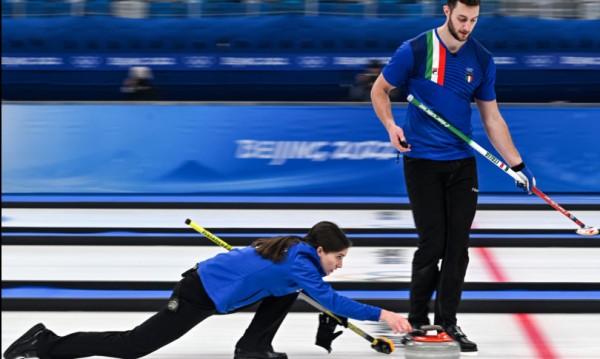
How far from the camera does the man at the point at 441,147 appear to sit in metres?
4.89

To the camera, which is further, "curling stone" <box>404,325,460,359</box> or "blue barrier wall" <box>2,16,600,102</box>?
"blue barrier wall" <box>2,16,600,102</box>

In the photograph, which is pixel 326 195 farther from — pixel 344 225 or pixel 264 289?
pixel 264 289

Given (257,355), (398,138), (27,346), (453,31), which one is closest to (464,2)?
(453,31)

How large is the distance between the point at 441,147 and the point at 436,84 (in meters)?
0.31

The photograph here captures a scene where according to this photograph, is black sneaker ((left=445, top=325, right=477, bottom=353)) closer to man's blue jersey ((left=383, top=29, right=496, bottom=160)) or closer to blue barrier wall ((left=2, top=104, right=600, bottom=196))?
man's blue jersey ((left=383, top=29, right=496, bottom=160))

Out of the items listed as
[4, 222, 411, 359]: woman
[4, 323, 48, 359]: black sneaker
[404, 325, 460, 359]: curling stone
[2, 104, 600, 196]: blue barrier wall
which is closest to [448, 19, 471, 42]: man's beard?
[4, 222, 411, 359]: woman

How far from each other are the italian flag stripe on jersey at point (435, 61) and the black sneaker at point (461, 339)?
1.21 m

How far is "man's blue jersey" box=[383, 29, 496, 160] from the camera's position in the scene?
4.88m

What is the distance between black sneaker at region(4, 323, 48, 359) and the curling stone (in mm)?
1646

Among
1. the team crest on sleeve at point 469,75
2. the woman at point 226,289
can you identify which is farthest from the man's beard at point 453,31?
the woman at point 226,289

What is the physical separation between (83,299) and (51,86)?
10006 millimetres

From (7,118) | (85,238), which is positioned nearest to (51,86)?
(7,118)

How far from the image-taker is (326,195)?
1149 centimetres

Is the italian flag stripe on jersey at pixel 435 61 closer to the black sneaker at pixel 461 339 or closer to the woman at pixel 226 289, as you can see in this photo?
the woman at pixel 226 289
